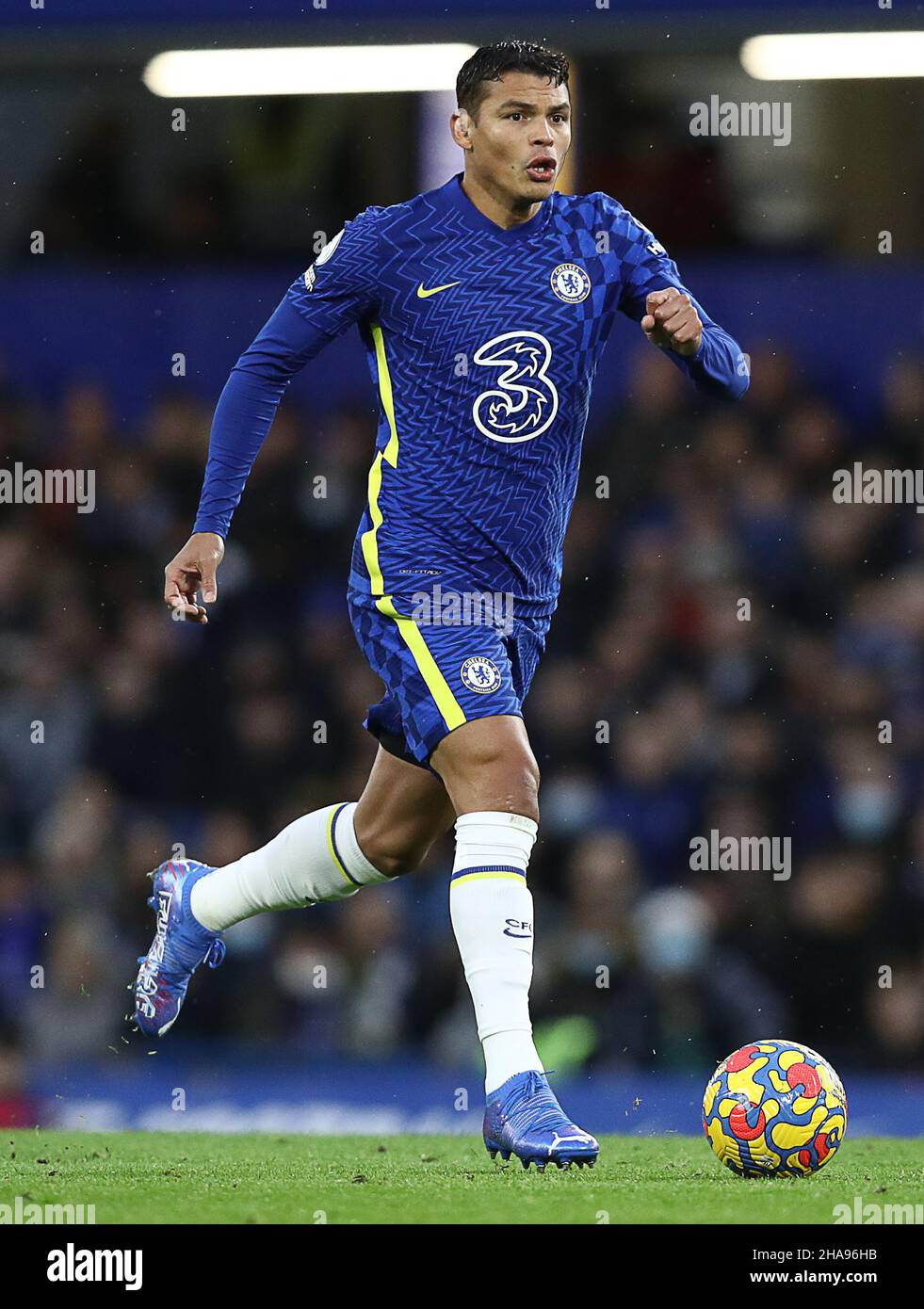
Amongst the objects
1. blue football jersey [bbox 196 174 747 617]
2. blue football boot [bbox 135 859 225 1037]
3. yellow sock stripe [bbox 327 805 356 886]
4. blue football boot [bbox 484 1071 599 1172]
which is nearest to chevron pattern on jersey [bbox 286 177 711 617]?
blue football jersey [bbox 196 174 747 617]

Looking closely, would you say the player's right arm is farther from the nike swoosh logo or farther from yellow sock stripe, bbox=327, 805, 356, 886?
yellow sock stripe, bbox=327, 805, 356, 886

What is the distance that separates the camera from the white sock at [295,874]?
18.3 ft

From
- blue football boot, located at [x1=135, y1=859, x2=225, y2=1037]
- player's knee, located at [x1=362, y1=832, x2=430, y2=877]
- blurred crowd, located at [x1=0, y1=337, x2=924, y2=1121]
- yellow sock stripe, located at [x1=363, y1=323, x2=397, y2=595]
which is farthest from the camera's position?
blurred crowd, located at [x1=0, y1=337, x2=924, y2=1121]

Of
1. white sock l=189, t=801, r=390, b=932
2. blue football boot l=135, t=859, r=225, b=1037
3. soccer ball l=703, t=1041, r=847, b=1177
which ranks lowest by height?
soccer ball l=703, t=1041, r=847, b=1177

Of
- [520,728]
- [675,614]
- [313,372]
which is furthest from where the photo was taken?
[313,372]

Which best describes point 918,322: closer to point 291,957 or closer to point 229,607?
point 229,607

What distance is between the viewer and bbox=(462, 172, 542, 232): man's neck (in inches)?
201

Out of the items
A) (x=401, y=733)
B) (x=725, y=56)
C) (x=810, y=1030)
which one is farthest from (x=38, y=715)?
(x=401, y=733)

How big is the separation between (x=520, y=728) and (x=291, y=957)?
16.1 feet

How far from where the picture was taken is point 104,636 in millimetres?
10422

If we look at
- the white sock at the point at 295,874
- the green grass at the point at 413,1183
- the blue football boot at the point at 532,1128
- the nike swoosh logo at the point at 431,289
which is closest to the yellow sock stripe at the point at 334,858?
the white sock at the point at 295,874

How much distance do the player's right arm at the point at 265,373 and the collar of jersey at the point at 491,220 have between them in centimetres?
20

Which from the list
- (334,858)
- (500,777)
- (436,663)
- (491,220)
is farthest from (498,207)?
(334,858)

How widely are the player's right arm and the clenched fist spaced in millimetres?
747
